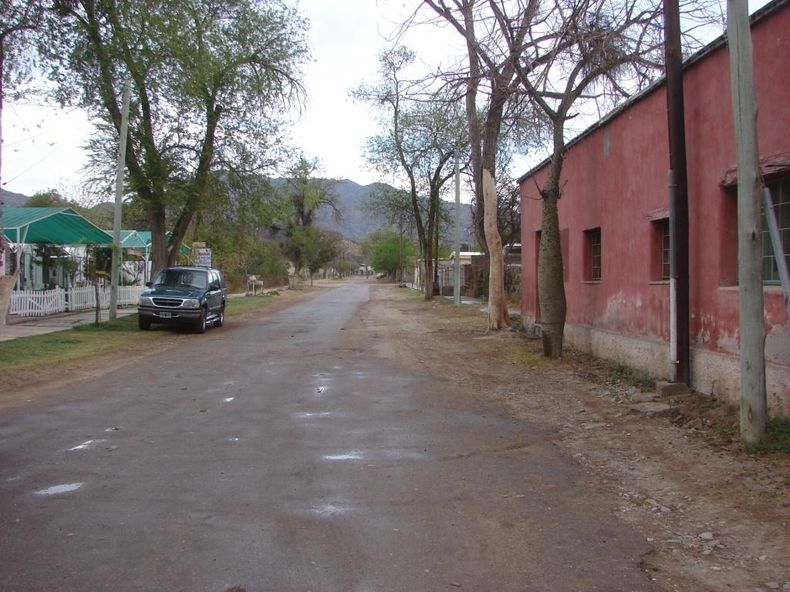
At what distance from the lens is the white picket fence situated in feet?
70.5

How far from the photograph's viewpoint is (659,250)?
Result: 1062 centimetres

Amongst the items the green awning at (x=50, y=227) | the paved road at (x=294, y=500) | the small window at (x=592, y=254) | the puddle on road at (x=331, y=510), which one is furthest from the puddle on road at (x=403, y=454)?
the green awning at (x=50, y=227)

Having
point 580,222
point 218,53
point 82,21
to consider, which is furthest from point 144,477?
point 218,53

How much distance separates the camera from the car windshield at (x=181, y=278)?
20.0 metres

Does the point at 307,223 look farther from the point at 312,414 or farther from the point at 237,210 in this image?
the point at 312,414

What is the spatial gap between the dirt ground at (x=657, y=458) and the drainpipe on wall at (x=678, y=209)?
696 millimetres

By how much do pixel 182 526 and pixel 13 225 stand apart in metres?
17.9

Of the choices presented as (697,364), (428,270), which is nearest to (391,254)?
(428,270)

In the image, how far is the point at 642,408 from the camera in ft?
27.4

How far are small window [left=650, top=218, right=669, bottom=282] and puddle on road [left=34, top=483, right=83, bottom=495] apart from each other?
855 centimetres

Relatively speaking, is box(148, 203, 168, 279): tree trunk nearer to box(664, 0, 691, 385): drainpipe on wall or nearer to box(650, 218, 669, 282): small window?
box(650, 218, 669, 282): small window

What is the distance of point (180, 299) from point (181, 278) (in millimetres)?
1501

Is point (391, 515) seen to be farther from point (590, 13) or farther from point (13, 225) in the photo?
point (13, 225)

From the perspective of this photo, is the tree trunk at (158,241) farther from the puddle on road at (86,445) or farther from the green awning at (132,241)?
the puddle on road at (86,445)
